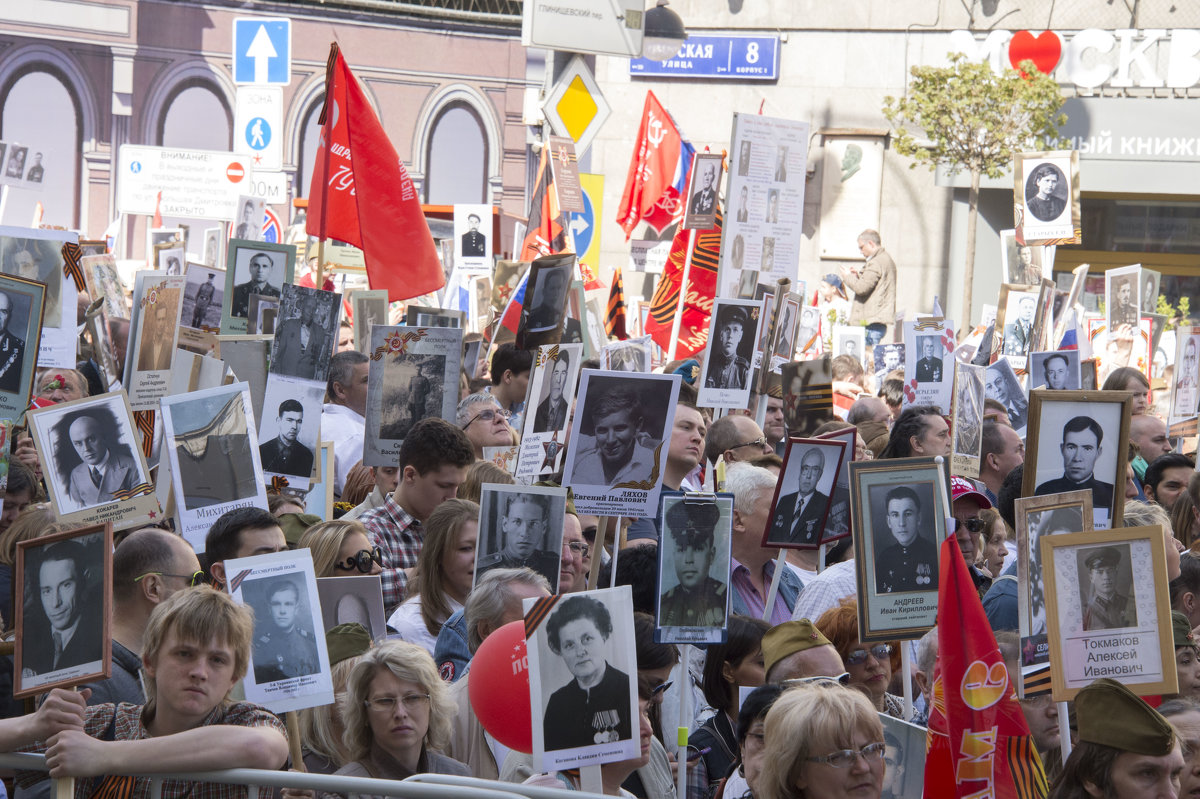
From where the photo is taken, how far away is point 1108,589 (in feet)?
11.8

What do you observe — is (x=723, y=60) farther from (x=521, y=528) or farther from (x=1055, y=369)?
(x=521, y=528)

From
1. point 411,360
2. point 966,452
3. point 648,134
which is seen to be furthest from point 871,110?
point 411,360

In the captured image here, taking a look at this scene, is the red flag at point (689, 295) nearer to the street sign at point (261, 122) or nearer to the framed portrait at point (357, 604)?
the street sign at point (261, 122)

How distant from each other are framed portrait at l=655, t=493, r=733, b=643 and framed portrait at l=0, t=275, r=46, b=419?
2254 millimetres

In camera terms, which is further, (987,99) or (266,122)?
(987,99)

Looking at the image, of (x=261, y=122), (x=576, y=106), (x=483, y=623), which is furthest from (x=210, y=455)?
(x=261, y=122)

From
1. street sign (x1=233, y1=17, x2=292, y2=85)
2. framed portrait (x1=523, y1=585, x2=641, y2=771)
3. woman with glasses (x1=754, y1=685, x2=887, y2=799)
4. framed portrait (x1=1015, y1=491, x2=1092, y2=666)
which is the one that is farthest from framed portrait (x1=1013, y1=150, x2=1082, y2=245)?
framed portrait (x1=523, y1=585, x2=641, y2=771)

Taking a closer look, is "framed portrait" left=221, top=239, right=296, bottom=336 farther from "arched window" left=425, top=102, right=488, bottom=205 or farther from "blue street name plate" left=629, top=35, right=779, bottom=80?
"arched window" left=425, top=102, right=488, bottom=205

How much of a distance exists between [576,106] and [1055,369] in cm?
373

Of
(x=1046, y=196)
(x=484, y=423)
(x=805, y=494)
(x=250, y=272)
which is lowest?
(x=805, y=494)

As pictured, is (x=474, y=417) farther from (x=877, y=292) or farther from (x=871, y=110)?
(x=871, y=110)

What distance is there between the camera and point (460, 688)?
3828 millimetres

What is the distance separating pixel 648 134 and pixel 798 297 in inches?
327

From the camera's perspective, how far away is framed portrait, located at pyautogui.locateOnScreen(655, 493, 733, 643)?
12.6 feet
